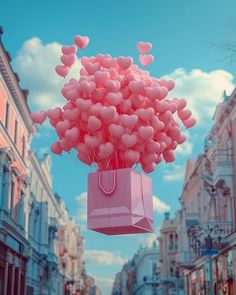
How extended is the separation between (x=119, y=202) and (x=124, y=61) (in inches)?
77.5

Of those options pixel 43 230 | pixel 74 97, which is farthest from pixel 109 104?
pixel 43 230

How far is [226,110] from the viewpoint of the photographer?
32.6 m

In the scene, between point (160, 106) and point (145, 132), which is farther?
point (160, 106)

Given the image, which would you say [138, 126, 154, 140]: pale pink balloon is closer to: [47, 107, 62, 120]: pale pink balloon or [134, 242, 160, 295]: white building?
[47, 107, 62, 120]: pale pink balloon

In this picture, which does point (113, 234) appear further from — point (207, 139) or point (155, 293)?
point (155, 293)

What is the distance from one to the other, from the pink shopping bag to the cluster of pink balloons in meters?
0.32

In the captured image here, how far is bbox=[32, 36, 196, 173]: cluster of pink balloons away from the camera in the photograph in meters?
7.85

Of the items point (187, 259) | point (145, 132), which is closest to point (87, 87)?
point (145, 132)

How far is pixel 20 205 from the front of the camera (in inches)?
1391

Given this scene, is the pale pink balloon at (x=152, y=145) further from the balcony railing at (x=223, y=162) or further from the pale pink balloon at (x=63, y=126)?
the balcony railing at (x=223, y=162)

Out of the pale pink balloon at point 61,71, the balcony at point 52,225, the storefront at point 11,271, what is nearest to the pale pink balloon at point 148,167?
the pale pink balloon at point 61,71

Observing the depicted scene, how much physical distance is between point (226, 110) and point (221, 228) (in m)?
6.85

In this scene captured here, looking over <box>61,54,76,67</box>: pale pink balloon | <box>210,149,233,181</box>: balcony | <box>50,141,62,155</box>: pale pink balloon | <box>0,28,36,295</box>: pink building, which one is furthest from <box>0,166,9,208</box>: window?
<box>61,54,76,67</box>: pale pink balloon

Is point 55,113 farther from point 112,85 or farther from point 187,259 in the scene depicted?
point 187,259
